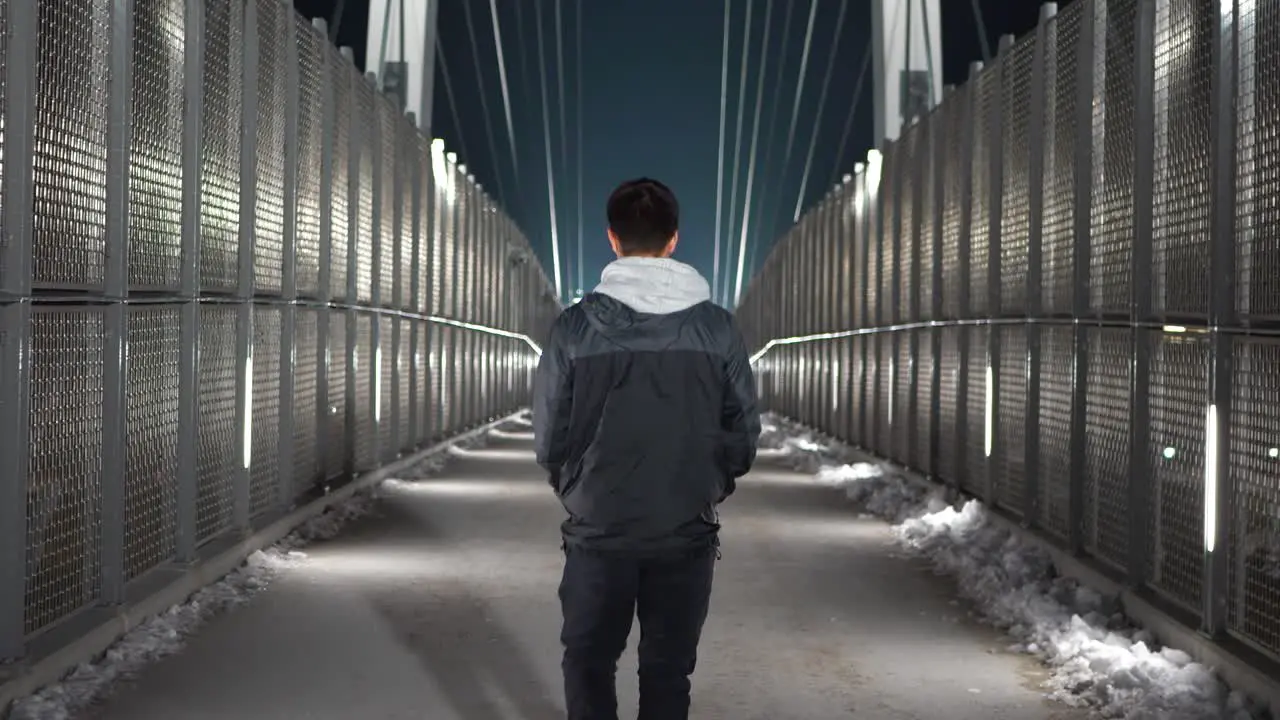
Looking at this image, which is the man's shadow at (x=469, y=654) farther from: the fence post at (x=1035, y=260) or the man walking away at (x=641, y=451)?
the fence post at (x=1035, y=260)

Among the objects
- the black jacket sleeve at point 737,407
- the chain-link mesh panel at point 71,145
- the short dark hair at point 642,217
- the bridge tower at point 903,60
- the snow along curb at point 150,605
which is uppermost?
the bridge tower at point 903,60

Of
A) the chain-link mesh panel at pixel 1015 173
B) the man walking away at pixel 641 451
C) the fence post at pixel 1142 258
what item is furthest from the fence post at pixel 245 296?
the man walking away at pixel 641 451

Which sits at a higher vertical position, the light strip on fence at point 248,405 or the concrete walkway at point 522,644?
the light strip on fence at point 248,405

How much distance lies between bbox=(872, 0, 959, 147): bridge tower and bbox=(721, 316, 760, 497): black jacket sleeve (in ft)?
62.4

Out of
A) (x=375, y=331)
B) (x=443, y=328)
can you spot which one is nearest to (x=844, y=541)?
(x=375, y=331)

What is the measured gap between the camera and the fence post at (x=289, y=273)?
40.3 feet

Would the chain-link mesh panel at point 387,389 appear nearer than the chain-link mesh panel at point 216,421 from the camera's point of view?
No

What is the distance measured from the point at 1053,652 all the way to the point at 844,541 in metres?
4.69

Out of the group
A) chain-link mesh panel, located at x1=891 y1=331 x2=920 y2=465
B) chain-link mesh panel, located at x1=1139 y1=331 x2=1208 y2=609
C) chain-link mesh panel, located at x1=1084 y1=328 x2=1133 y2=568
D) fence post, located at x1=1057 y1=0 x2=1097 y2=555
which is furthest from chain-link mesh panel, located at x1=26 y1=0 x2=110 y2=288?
chain-link mesh panel, located at x1=891 y1=331 x2=920 y2=465

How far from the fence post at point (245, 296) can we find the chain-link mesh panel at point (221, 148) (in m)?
0.09

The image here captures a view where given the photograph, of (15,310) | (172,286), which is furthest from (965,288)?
(15,310)

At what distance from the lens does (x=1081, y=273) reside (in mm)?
10531

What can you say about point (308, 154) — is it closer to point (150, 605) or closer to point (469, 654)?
point (150, 605)

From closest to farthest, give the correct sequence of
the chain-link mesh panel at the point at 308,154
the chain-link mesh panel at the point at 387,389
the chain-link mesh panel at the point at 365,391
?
the chain-link mesh panel at the point at 308,154, the chain-link mesh panel at the point at 365,391, the chain-link mesh panel at the point at 387,389
